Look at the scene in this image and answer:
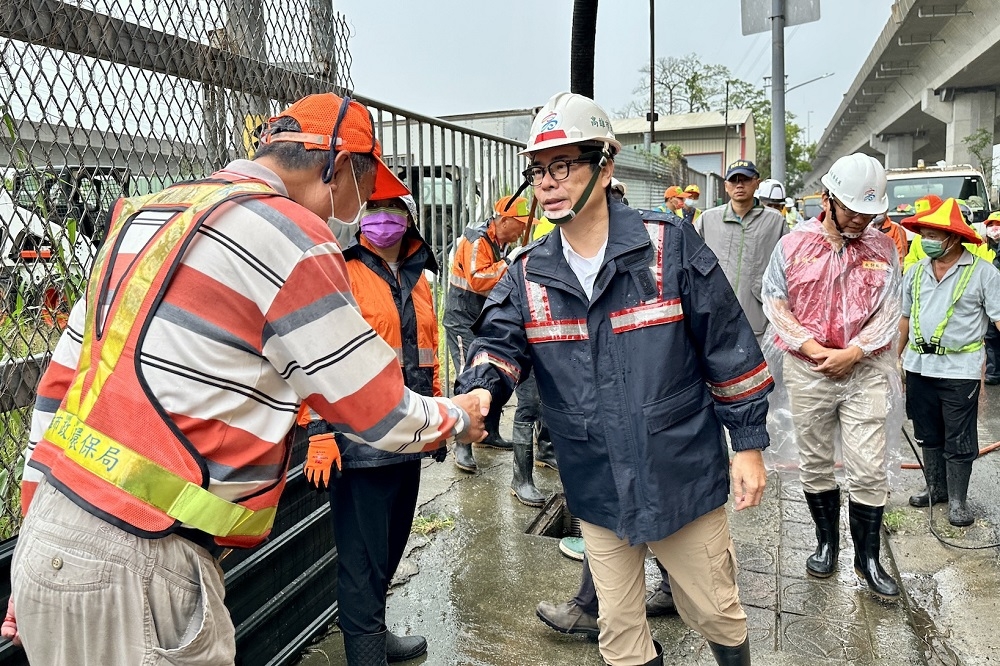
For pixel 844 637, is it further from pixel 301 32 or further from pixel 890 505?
pixel 301 32

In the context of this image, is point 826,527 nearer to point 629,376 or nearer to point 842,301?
point 842,301

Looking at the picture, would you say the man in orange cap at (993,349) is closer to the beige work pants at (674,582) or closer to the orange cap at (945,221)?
the orange cap at (945,221)

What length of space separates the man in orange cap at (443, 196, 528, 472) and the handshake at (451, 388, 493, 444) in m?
2.58

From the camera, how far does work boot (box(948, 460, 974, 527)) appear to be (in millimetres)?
4500

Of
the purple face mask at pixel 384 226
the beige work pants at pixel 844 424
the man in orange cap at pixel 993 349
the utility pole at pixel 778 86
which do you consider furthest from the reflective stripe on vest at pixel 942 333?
the utility pole at pixel 778 86

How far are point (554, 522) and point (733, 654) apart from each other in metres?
2.18

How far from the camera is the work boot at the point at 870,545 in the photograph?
3.63 metres

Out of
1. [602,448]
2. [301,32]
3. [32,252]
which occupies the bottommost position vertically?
[602,448]

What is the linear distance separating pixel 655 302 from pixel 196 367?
1382 millimetres

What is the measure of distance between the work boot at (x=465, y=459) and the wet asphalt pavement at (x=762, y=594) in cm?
44

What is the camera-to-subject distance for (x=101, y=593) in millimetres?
1476

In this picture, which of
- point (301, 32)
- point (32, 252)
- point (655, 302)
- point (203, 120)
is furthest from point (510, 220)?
point (32, 252)

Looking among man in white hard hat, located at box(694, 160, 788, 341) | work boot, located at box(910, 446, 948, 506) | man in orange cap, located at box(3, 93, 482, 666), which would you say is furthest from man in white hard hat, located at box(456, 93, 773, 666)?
man in white hard hat, located at box(694, 160, 788, 341)

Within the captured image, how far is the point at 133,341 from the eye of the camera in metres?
1.48
